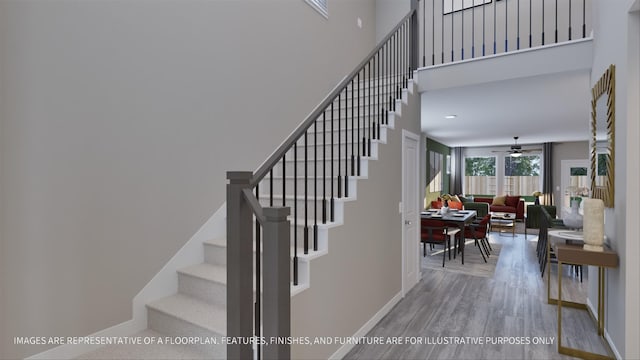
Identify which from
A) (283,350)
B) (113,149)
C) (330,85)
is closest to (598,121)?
(330,85)

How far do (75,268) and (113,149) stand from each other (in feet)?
2.57

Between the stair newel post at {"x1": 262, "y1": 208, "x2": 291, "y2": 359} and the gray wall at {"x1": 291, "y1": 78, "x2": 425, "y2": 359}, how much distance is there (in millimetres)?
611

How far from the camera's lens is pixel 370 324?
9.82ft

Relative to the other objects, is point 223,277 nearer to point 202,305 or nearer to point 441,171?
point 202,305

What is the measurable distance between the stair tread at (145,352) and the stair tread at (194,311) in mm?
173

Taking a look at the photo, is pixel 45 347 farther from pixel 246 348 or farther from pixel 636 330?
pixel 636 330

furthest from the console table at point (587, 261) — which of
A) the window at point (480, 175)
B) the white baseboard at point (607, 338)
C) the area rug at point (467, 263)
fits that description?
the window at point (480, 175)

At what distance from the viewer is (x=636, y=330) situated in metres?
2.15

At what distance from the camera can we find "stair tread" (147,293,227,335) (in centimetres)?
207

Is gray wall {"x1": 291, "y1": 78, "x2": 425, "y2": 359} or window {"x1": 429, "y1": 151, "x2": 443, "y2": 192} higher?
window {"x1": 429, "y1": 151, "x2": 443, "y2": 192}

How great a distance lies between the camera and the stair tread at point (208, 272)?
2408 mm

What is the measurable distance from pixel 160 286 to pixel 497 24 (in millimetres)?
5994

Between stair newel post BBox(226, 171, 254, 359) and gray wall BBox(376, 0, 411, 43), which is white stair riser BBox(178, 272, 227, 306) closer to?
stair newel post BBox(226, 171, 254, 359)

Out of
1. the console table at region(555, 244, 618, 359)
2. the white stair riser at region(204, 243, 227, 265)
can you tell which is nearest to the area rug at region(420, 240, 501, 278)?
the console table at region(555, 244, 618, 359)
